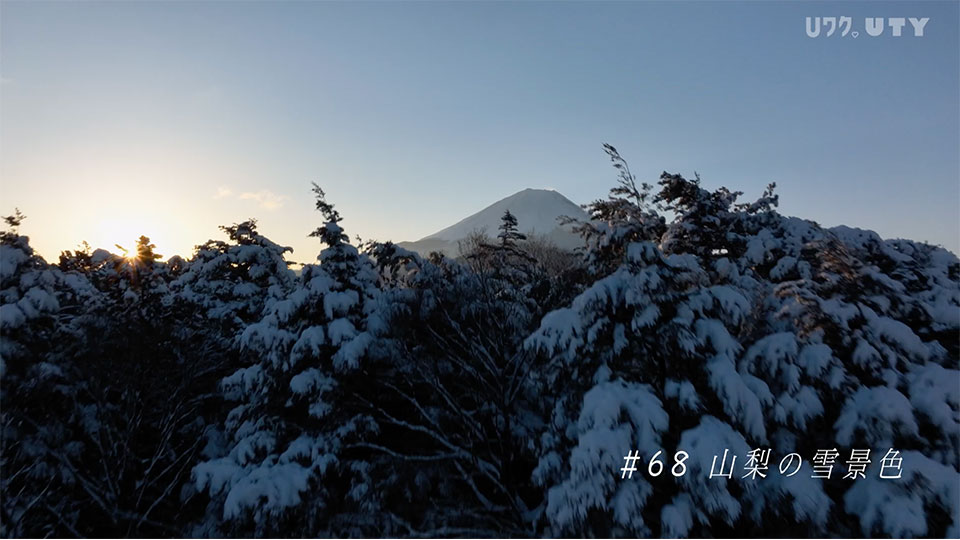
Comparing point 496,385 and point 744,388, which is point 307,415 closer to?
point 496,385

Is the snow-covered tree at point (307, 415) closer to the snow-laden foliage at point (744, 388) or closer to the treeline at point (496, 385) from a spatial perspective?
the treeline at point (496, 385)

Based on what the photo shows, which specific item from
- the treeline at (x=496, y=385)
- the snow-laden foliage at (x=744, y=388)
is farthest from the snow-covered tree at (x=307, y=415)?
the snow-laden foliage at (x=744, y=388)

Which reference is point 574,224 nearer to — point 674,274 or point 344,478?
point 674,274

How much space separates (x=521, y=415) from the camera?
11797 millimetres

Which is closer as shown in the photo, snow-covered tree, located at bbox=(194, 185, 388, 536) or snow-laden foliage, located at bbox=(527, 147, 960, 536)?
snow-laden foliage, located at bbox=(527, 147, 960, 536)

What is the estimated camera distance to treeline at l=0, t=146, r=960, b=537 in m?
6.75

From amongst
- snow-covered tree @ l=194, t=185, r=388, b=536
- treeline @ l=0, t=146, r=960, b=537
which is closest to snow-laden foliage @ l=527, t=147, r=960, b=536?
treeline @ l=0, t=146, r=960, b=537

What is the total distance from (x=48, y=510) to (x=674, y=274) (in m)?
15.2

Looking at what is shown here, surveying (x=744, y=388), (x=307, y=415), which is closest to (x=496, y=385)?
(x=307, y=415)

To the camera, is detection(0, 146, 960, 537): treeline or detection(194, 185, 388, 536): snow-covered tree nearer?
detection(0, 146, 960, 537): treeline

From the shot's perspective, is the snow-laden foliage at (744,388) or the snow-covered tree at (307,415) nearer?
the snow-laden foliage at (744,388)

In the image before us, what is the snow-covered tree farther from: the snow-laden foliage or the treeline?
the snow-laden foliage

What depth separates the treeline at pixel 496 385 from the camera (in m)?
6.75

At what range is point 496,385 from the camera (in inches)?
471
